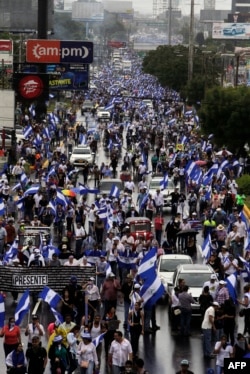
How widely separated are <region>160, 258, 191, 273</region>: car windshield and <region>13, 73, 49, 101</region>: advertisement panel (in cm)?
3327

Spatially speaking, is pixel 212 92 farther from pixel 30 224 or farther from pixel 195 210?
pixel 30 224

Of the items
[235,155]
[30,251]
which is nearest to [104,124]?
[235,155]

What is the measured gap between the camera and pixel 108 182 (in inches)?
1826

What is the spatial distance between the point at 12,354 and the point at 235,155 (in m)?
39.5

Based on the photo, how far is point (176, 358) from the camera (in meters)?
23.7

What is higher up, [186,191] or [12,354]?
[12,354]

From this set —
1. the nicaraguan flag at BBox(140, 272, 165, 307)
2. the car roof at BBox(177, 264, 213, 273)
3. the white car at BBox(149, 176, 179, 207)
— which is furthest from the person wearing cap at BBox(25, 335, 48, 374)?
the white car at BBox(149, 176, 179, 207)

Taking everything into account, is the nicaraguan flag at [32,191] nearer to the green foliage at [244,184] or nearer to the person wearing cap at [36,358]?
the green foliage at [244,184]

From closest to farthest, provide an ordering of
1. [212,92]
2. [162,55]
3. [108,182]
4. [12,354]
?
[12,354], [108,182], [212,92], [162,55]

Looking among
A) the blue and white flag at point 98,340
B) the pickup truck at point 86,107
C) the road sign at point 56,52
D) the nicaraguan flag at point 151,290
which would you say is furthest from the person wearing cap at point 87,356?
the pickup truck at point 86,107

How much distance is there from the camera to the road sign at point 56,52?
6736 centimetres

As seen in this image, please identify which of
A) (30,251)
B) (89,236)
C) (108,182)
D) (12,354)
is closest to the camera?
(12,354)

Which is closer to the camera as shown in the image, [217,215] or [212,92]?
[217,215]

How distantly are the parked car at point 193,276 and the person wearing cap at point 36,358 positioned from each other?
19.4 feet
